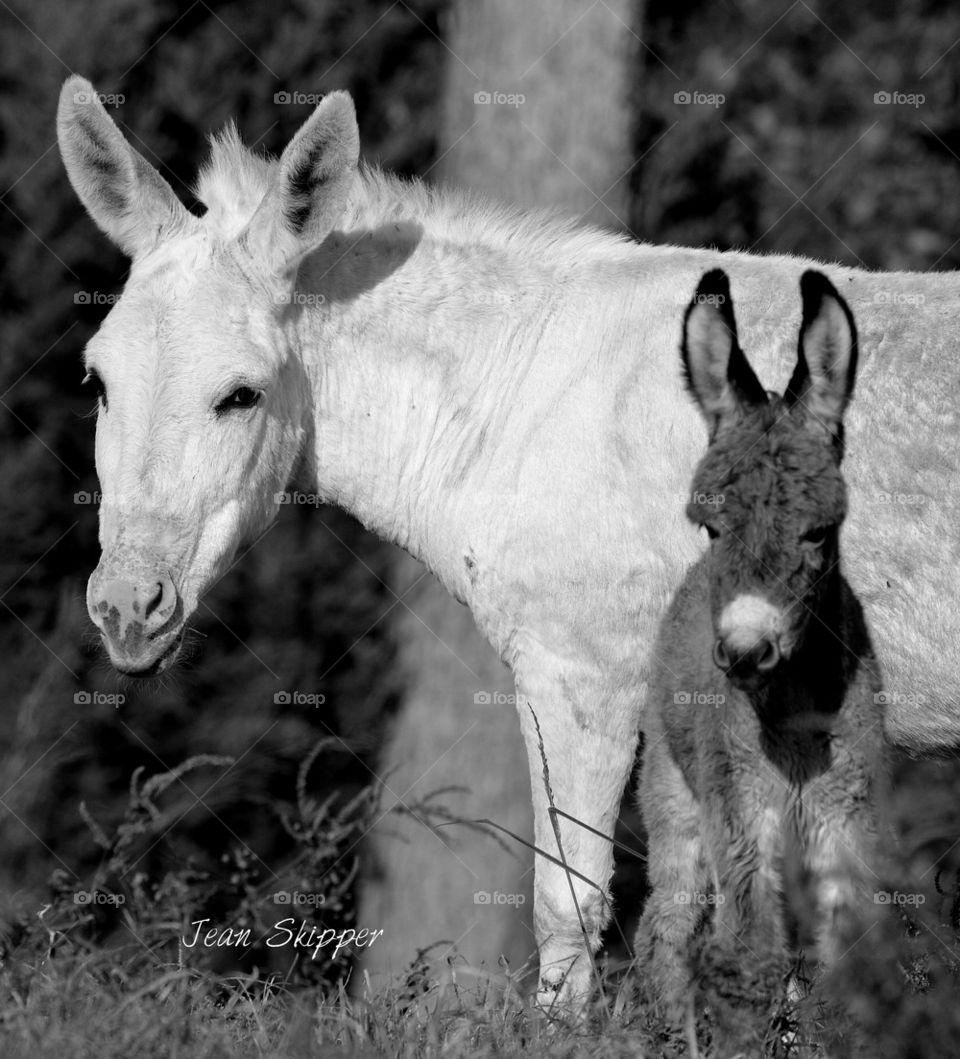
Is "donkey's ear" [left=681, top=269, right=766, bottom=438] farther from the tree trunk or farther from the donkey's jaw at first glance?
the tree trunk

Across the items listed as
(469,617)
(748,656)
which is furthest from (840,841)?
(469,617)

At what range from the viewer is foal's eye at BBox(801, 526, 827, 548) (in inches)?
141

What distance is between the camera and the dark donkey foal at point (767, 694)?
3529 millimetres

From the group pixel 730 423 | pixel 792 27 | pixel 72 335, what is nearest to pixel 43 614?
pixel 72 335

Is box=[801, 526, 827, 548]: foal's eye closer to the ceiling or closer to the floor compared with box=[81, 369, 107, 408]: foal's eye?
closer to the ceiling

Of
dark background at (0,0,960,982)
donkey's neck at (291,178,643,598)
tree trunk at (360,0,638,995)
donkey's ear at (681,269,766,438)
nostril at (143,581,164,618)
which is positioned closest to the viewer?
donkey's ear at (681,269,766,438)

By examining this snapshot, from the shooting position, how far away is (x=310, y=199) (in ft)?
16.8

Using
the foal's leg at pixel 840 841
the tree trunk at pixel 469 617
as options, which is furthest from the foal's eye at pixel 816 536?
the tree trunk at pixel 469 617

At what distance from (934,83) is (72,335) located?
242 inches

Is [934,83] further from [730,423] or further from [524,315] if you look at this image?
[730,423]

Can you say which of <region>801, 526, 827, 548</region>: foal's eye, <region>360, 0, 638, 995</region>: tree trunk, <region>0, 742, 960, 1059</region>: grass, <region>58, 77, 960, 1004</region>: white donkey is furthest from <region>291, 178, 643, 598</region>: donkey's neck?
<region>360, 0, 638, 995</region>: tree trunk

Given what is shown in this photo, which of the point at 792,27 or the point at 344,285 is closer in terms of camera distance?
the point at 344,285

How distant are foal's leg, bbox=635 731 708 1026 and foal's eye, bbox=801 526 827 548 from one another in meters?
0.89

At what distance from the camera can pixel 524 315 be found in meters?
5.32
